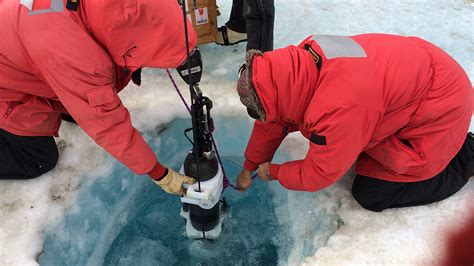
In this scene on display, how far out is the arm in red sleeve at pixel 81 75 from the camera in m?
1.41

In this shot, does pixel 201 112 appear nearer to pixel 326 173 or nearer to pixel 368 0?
pixel 326 173

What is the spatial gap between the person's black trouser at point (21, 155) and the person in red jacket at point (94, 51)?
1.38 ft

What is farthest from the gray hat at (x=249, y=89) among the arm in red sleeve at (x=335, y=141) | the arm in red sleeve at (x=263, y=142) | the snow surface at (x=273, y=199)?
the snow surface at (x=273, y=199)

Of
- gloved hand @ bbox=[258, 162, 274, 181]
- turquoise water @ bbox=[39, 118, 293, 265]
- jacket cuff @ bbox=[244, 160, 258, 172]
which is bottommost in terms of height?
turquoise water @ bbox=[39, 118, 293, 265]

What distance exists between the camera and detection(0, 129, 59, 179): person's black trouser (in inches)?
81.0

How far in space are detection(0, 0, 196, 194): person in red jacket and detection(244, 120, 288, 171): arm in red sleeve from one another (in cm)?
40

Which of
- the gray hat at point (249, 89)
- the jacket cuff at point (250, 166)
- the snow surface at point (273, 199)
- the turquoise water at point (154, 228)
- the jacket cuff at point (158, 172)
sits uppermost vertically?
the gray hat at point (249, 89)

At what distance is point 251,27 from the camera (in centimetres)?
266

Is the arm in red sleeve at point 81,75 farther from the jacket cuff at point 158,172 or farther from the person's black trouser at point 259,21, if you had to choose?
the person's black trouser at point 259,21

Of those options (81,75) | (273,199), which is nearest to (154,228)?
(273,199)

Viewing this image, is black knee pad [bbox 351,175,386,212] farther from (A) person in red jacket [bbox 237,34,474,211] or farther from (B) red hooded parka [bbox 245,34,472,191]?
(B) red hooded parka [bbox 245,34,472,191]

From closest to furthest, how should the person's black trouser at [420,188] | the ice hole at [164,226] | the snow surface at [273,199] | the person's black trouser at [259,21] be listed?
the snow surface at [273,199]
the person's black trouser at [420,188]
the ice hole at [164,226]
the person's black trouser at [259,21]

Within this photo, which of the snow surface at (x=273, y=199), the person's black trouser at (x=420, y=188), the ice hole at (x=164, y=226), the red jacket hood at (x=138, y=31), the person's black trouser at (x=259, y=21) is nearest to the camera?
the red jacket hood at (x=138, y=31)

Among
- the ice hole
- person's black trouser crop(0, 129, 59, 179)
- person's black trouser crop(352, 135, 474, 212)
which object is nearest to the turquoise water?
the ice hole
